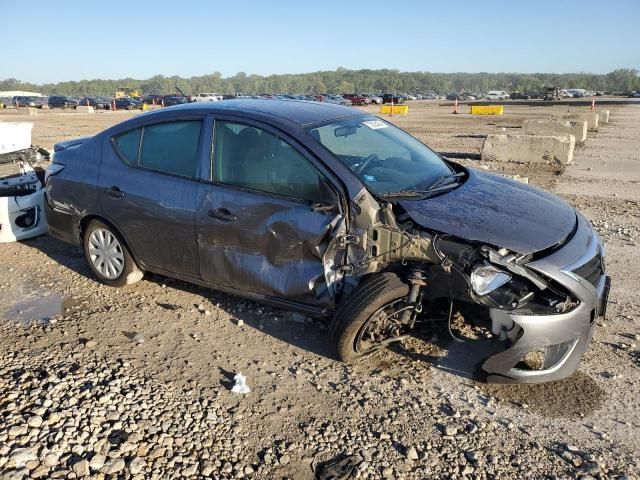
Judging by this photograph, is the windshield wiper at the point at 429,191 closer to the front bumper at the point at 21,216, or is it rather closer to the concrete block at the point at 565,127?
the front bumper at the point at 21,216

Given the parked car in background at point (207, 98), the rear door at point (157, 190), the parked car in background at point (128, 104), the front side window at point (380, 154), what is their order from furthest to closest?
the parked car in background at point (128, 104)
the parked car in background at point (207, 98)
the rear door at point (157, 190)
the front side window at point (380, 154)

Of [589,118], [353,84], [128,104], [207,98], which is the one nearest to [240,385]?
[589,118]

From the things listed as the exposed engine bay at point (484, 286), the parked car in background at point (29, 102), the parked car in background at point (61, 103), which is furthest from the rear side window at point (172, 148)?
the parked car in background at point (29, 102)

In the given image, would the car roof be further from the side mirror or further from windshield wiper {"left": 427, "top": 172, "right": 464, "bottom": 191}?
windshield wiper {"left": 427, "top": 172, "right": 464, "bottom": 191}

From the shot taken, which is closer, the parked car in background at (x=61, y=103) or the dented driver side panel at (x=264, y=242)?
→ the dented driver side panel at (x=264, y=242)

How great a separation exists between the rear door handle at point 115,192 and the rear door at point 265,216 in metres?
0.92

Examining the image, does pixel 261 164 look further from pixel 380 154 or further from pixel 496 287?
pixel 496 287

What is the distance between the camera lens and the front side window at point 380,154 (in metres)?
3.88

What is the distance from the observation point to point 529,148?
12.3m

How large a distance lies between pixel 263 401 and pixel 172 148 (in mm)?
2253

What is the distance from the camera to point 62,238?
5.27 m

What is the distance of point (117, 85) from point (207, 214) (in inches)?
7562

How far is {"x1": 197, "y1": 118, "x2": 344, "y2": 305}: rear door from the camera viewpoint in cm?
369

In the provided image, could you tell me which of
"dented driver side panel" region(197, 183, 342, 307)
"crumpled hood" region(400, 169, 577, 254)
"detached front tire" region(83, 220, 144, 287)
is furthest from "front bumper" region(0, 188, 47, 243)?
"crumpled hood" region(400, 169, 577, 254)
